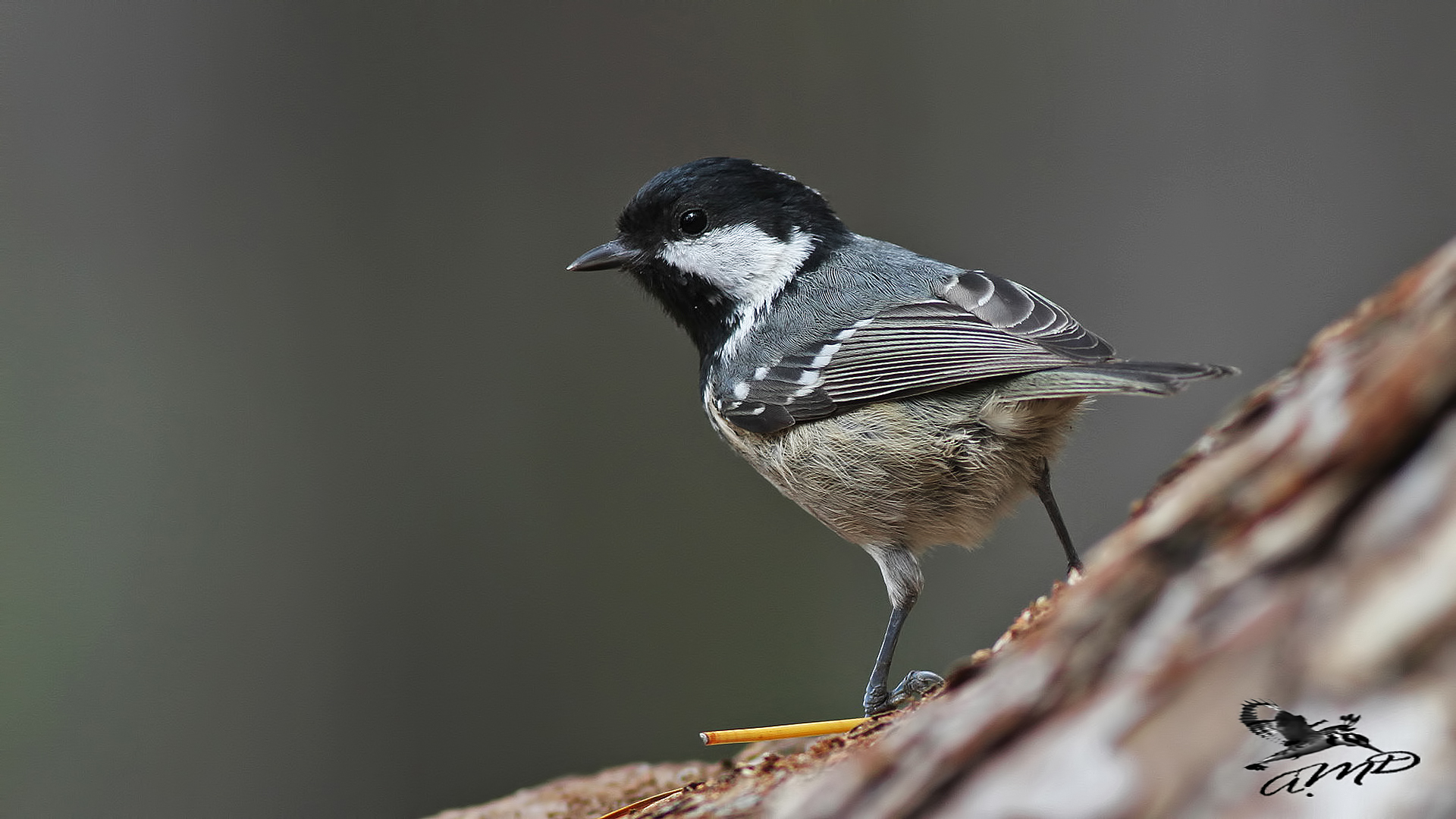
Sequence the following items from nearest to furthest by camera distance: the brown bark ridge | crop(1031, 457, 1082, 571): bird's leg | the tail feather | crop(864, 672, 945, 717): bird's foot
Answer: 1. the brown bark ridge
2. the tail feather
3. crop(864, 672, 945, 717): bird's foot
4. crop(1031, 457, 1082, 571): bird's leg

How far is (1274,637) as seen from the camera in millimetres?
708

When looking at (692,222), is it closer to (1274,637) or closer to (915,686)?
(915,686)

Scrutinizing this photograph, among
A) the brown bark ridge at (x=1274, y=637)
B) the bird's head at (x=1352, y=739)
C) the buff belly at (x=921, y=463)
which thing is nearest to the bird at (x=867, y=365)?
the buff belly at (x=921, y=463)

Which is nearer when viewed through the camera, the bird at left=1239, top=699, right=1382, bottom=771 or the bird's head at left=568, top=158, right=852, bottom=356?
the bird at left=1239, top=699, right=1382, bottom=771

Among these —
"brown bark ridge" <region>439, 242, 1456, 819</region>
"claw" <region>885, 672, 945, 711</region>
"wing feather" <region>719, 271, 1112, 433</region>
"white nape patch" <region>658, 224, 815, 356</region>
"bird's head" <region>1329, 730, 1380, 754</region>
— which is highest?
"white nape patch" <region>658, 224, 815, 356</region>

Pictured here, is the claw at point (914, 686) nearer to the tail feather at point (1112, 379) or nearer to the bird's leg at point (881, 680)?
the bird's leg at point (881, 680)

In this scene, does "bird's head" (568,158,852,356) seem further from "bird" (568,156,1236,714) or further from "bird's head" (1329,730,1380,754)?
"bird's head" (1329,730,1380,754)

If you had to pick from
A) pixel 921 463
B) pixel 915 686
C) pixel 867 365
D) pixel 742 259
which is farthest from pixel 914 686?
pixel 742 259

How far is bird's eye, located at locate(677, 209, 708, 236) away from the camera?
9.00 ft

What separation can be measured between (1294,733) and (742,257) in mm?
2138

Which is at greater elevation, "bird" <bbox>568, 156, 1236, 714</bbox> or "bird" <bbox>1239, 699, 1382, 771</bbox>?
"bird" <bbox>568, 156, 1236, 714</bbox>

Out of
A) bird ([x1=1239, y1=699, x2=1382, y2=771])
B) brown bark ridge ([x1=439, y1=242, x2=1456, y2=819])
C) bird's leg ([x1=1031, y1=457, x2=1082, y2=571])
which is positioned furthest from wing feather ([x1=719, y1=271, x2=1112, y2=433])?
bird ([x1=1239, y1=699, x2=1382, y2=771])

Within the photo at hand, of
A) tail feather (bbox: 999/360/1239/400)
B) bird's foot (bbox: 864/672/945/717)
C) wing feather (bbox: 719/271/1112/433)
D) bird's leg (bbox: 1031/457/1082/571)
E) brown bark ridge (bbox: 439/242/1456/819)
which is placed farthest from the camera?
bird's leg (bbox: 1031/457/1082/571)

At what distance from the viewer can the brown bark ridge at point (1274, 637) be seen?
0.67 metres
